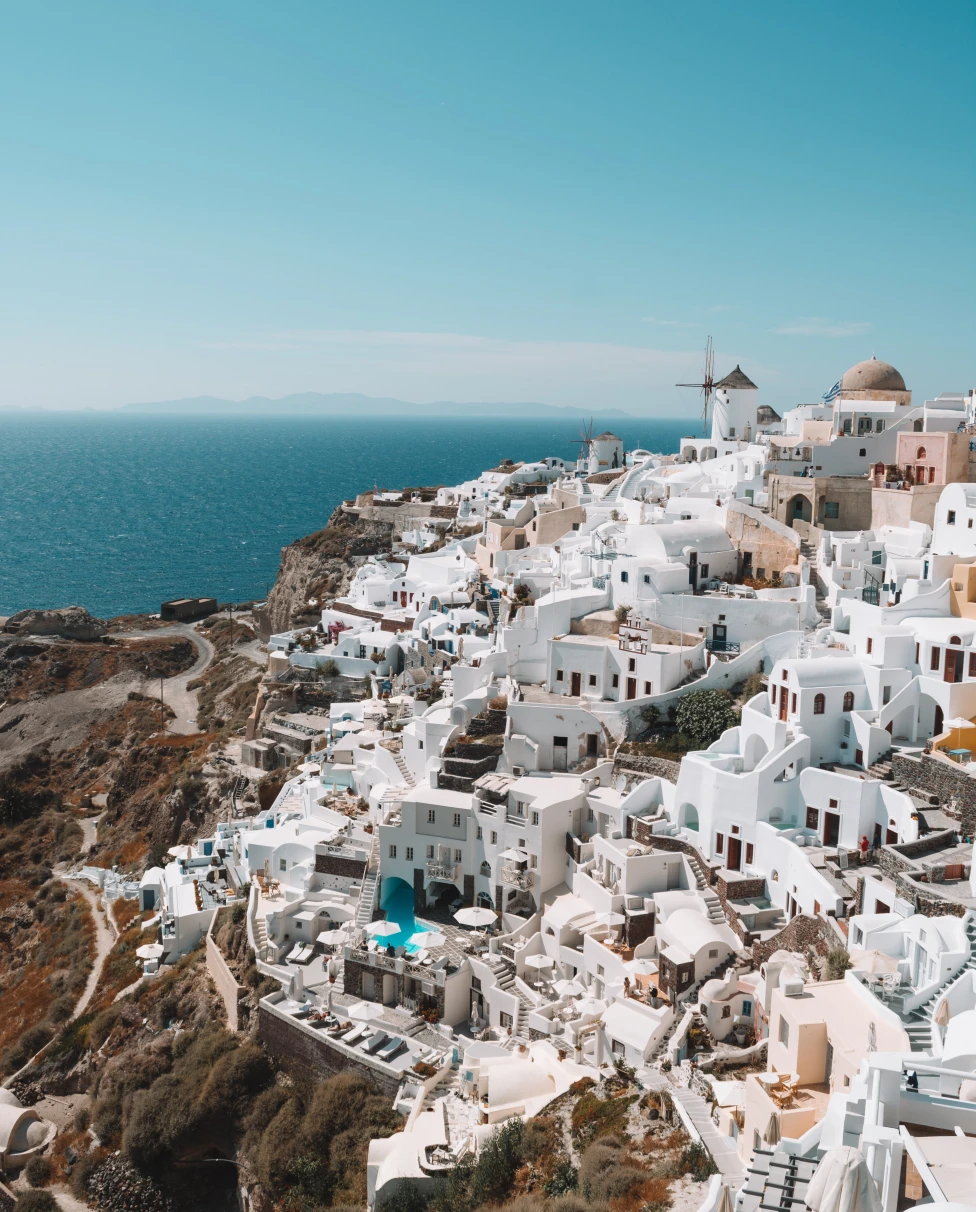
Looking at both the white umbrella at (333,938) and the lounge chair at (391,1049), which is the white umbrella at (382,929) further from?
the lounge chair at (391,1049)

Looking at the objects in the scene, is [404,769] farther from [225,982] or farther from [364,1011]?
[364,1011]

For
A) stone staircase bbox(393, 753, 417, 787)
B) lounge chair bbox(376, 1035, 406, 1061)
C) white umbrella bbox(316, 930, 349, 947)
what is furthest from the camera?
stone staircase bbox(393, 753, 417, 787)

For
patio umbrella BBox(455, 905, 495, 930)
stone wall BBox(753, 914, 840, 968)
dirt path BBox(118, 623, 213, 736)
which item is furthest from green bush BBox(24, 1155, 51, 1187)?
dirt path BBox(118, 623, 213, 736)

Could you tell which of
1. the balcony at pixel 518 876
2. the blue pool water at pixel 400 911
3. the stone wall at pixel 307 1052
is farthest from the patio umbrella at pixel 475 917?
the stone wall at pixel 307 1052

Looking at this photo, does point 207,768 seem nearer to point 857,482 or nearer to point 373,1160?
point 373,1160

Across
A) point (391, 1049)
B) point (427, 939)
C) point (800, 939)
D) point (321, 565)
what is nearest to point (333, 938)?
point (427, 939)

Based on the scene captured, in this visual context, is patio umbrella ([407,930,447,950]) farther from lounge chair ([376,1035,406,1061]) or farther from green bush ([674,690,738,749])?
green bush ([674,690,738,749])

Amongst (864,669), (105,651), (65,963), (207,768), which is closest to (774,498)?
(864,669)
